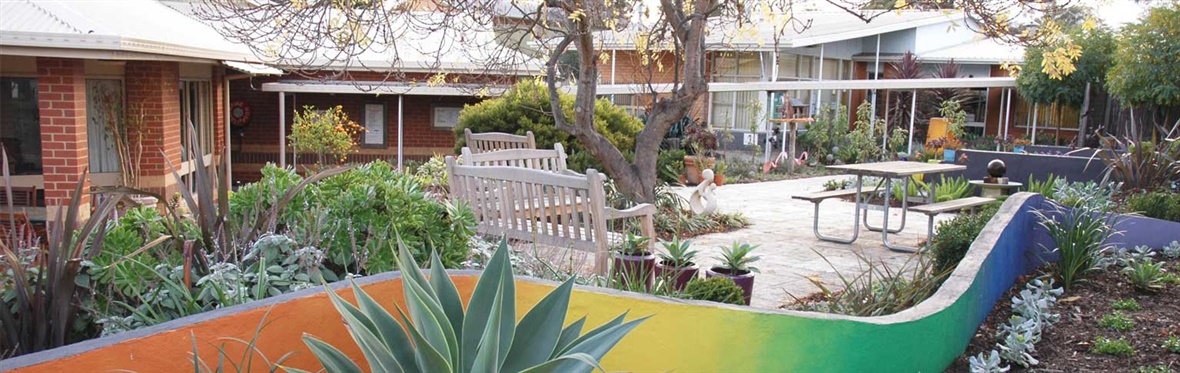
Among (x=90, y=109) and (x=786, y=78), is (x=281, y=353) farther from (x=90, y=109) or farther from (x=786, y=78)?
(x=786, y=78)

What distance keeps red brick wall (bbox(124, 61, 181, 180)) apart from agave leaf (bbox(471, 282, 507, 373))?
31.6ft

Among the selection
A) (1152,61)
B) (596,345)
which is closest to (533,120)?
(1152,61)

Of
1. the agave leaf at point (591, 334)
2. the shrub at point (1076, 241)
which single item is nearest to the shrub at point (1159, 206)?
the shrub at point (1076, 241)

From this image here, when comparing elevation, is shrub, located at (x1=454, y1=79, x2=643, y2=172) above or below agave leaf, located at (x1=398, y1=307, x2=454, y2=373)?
above

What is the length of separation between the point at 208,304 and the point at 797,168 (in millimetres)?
15325

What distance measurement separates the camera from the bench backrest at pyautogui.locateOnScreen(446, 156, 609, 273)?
570 centimetres

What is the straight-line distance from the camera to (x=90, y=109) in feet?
33.6

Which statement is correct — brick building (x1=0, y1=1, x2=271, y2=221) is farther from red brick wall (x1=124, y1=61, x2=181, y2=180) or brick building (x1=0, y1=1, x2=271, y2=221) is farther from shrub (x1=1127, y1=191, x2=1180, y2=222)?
shrub (x1=1127, y1=191, x2=1180, y2=222)

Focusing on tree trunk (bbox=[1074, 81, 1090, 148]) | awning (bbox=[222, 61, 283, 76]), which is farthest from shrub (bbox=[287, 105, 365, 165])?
tree trunk (bbox=[1074, 81, 1090, 148])

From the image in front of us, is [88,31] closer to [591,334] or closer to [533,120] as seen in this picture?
[533,120]

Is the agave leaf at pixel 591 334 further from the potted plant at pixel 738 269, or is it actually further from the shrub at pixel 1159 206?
the shrub at pixel 1159 206

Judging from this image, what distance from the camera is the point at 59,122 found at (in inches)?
341

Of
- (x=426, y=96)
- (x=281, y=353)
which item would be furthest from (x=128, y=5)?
(x=281, y=353)

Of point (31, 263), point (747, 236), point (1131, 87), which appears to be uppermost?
point (1131, 87)
